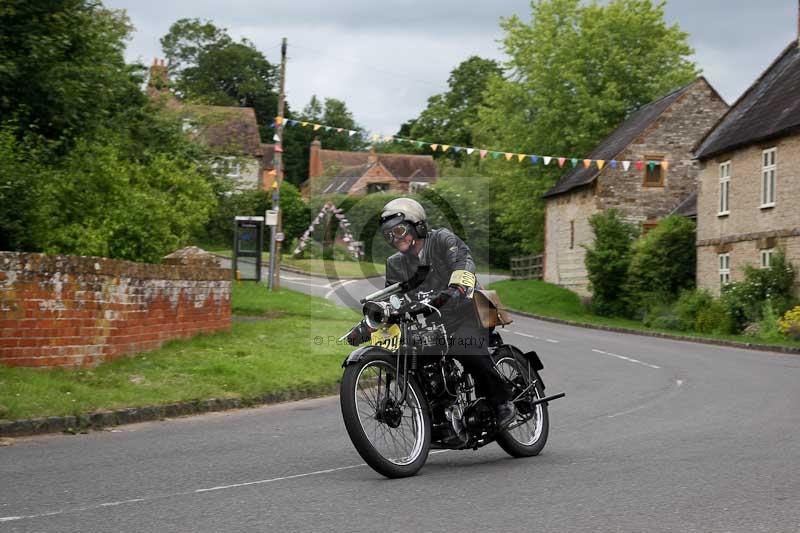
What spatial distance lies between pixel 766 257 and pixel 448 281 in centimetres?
2741

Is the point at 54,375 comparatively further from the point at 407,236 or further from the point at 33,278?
the point at 407,236

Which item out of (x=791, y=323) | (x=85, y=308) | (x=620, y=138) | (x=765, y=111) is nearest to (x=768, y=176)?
(x=765, y=111)

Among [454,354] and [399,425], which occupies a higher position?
[454,354]

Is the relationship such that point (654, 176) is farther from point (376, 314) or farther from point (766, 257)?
point (376, 314)

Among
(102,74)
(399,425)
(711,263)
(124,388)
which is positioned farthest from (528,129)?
(399,425)

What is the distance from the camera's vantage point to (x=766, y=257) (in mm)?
32656

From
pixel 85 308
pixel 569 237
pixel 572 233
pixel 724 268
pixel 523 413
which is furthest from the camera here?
pixel 569 237

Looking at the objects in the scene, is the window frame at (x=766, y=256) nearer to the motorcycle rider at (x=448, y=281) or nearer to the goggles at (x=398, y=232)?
the motorcycle rider at (x=448, y=281)

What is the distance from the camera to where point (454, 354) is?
7.67 metres

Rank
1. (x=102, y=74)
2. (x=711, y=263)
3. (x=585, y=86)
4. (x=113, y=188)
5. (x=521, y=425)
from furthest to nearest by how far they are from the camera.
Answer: (x=585, y=86), (x=711, y=263), (x=102, y=74), (x=113, y=188), (x=521, y=425)

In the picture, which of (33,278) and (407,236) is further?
(33,278)

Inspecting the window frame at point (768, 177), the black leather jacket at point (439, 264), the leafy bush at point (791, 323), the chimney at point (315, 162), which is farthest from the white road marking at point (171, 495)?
the chimney at point (315, 162)

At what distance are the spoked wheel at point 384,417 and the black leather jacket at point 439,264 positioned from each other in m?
0.72

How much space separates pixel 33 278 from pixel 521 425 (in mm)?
6124
